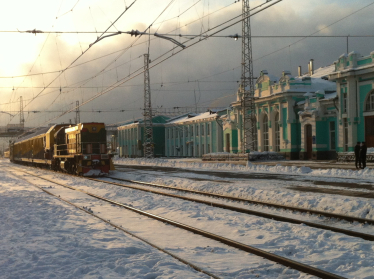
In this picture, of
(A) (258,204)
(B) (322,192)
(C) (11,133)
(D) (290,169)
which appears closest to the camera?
(A) (258,204)

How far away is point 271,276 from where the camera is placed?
633 cm

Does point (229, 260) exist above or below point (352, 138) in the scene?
below

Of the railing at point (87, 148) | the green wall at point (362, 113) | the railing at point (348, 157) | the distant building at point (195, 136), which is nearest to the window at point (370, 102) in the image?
the green wall at point (362, 113)

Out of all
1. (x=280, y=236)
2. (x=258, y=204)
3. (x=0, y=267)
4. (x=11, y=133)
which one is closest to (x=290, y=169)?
(x=258, y=204)

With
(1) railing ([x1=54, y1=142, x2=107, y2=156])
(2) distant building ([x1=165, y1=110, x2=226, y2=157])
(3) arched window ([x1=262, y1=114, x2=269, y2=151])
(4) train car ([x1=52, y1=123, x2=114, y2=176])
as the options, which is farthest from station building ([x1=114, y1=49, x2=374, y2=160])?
(1) railing ([x1=54, y1=142, x2=107, y2=156])

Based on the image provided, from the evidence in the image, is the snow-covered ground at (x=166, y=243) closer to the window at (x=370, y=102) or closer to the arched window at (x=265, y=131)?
the window at (x=370, y=102)

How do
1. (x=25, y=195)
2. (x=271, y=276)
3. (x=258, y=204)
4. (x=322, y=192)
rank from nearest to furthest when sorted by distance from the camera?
(x=271, y=276)
(x=258, y=204)
(x=322, y=192)
(x=25, y=195)

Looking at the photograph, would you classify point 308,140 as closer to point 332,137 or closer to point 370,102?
point 332,137

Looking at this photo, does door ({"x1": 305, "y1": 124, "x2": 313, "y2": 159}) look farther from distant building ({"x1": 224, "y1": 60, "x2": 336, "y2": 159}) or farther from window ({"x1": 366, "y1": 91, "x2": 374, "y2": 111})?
window ({"x1": 366, "y1": 91, "x2": 374, "y2": 111})

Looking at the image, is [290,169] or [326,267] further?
[290,169]

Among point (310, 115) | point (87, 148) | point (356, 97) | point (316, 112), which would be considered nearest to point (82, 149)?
point (87, 148)

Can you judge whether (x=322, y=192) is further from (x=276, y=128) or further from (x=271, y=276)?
(x=276, y=128)

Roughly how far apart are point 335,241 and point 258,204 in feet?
17.4

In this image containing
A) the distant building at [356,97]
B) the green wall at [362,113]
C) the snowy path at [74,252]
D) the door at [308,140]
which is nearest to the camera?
the snowy path at [74,252]
